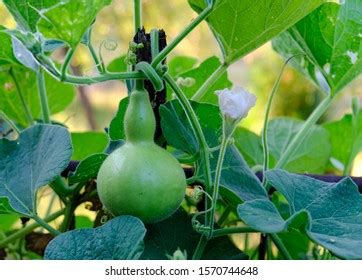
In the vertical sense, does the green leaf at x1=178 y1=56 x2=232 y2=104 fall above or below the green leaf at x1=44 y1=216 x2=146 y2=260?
above

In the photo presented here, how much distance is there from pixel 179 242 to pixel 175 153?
103 mm

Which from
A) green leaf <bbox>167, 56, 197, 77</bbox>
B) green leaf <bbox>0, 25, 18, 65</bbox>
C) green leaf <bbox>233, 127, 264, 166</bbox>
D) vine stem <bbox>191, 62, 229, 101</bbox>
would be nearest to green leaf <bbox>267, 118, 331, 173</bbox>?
green leaf <bbox>233, 127, 264, 166</bbox>

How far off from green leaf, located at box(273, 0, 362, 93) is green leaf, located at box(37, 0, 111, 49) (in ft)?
0.97

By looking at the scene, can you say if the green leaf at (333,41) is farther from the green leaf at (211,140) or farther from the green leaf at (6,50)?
the green leaf at (6,50)

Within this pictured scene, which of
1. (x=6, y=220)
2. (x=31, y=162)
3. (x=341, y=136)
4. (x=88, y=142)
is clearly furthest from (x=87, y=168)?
(x=341, y=136)

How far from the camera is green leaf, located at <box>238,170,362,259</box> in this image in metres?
0.46

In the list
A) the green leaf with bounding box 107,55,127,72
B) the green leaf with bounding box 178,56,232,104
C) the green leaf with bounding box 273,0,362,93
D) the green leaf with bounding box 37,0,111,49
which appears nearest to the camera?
the green leaf with bounding box 37,0,111,49

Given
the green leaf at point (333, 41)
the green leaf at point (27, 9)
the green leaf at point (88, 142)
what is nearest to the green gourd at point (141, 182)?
the green leaf at point (27, 9)

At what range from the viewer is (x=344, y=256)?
1.43 ft

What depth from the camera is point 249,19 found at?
0.57m

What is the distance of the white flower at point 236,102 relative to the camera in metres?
0.47

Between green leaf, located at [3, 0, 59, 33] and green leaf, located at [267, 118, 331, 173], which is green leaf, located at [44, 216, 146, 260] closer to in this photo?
green leaf, located at [3, 0, 59, 33]

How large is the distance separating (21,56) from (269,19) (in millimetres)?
212

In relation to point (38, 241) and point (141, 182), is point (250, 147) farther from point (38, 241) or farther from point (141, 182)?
point (141, 182)
